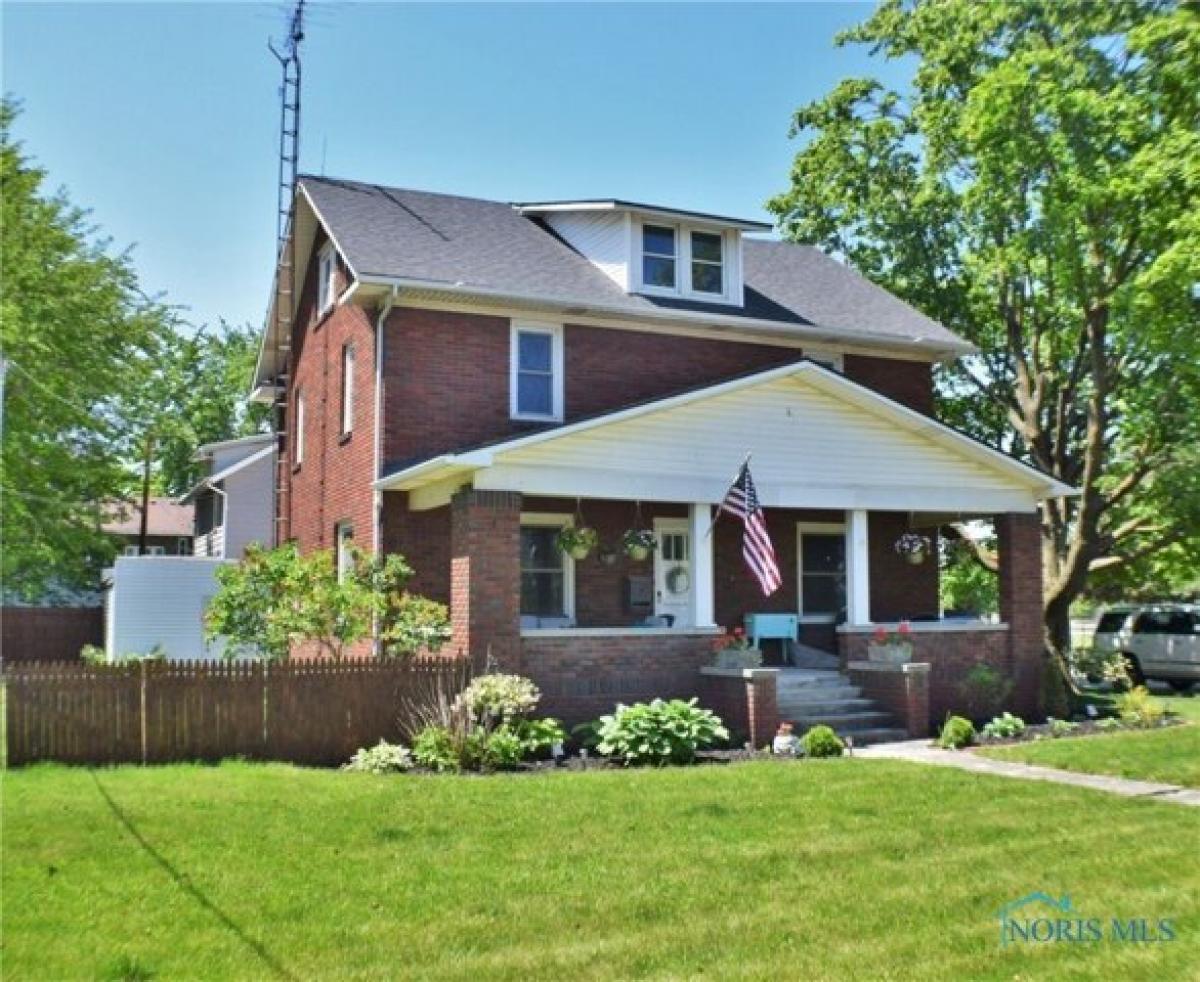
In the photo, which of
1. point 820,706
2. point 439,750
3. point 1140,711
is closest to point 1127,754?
point 1140,711

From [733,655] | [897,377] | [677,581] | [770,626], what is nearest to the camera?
[733,655]

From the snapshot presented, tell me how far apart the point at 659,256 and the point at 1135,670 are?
14.1 meters

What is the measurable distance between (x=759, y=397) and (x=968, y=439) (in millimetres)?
3501

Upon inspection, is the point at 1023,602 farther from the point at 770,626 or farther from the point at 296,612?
the point at 296,612

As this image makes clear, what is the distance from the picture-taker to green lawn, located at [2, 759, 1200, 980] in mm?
6156

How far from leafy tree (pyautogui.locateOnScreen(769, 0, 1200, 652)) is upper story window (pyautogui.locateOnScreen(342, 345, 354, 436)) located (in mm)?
12201

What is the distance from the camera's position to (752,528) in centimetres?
1474

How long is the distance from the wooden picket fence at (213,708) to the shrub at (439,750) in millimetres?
763

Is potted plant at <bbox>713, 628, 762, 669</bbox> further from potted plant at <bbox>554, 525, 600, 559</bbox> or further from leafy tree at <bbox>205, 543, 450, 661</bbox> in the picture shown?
leafy tree at <bbox>205, 543, 450, 661</bbox>

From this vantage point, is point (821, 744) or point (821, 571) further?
point (821, 571)

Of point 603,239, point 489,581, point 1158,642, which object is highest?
point 603,239

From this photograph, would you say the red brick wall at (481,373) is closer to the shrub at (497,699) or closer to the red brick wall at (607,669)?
the red brick wall at (607,669)

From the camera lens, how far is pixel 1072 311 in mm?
24000
